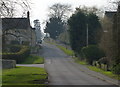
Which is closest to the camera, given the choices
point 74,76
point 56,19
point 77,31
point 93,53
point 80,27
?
point 74,76

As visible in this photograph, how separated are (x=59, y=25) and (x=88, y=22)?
173 feet

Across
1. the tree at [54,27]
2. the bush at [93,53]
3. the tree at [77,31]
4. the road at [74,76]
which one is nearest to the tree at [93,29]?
the tree at [77,31]

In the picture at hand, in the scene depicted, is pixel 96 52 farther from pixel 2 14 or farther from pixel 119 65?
pixel 2 14

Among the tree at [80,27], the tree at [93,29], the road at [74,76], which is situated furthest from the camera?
the tree at [80,27]

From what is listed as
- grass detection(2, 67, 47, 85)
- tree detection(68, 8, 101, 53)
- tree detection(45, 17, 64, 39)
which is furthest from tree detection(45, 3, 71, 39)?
grass detection(2, 67, 47, 85)

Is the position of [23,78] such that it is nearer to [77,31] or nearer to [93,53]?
[93,53]

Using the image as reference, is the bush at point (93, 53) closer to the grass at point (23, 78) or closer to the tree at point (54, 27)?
the grass at point (23, 78)

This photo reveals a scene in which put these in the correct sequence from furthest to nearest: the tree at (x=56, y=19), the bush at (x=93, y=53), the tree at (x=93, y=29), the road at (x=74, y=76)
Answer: the tree at (x=56, y=19), the tree at (x=93, y=29), the bush at (x=93, y=53), the road at (x=74, y=76)

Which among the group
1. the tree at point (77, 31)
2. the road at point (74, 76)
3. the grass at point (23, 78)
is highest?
the tree at point (77, 31)

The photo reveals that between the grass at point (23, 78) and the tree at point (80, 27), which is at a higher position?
the tree at point (80, 27)

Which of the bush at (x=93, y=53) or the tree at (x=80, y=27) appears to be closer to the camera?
the bush at (x=93, y=53)

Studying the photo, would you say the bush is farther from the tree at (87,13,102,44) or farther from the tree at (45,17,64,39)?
the tree at (45,17,64,39)

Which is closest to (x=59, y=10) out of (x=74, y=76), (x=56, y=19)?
(x=56, y=19)

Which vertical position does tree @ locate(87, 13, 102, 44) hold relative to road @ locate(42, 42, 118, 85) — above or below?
above
